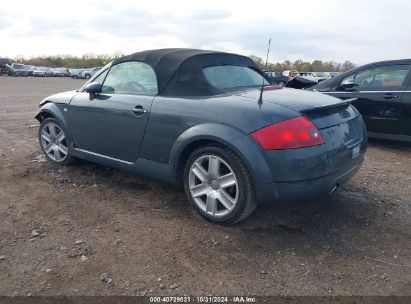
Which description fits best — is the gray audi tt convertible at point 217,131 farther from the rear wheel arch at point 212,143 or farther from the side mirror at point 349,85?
the side mirror at point 349,85

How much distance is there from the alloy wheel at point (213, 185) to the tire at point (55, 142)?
2152 mm

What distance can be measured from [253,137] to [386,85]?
4190 millimetres

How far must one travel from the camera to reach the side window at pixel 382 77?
20.4 feet

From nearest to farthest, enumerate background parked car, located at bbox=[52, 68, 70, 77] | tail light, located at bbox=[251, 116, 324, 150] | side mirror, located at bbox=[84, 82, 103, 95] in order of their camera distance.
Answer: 1. tail light, located at bbox=[251, 116, 324, 150]
2. side mirror, located at bbox=[84, 82, 103, 95]
3. background parked car, located at bbox=[52, 68, 70, 77]

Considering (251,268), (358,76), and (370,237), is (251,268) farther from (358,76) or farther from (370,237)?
(358,76)

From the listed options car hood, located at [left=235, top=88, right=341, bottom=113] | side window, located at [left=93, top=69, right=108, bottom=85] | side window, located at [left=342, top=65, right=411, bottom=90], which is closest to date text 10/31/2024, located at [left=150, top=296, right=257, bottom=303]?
car hood, located at [left=235, top=88, right=341, bottom=113]

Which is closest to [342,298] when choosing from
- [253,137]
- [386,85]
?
[253,137]

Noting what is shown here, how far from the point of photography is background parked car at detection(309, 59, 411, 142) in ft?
19.8

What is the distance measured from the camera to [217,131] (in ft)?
10.8

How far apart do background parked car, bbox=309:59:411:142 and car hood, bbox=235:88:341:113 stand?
2858 millimetres

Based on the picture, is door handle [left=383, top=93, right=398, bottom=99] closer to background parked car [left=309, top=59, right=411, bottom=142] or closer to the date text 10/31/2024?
background parked car [left=309, top=59, right=411, bottom=142]

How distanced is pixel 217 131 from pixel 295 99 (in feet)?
2.65

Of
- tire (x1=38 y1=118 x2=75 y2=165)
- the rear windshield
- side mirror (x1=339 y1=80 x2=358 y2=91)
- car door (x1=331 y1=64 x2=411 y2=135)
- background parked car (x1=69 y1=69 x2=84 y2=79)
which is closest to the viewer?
the rear windshield

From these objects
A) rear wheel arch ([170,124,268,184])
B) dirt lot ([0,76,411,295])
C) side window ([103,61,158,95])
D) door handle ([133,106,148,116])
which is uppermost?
side window ([103,61,158,95])
